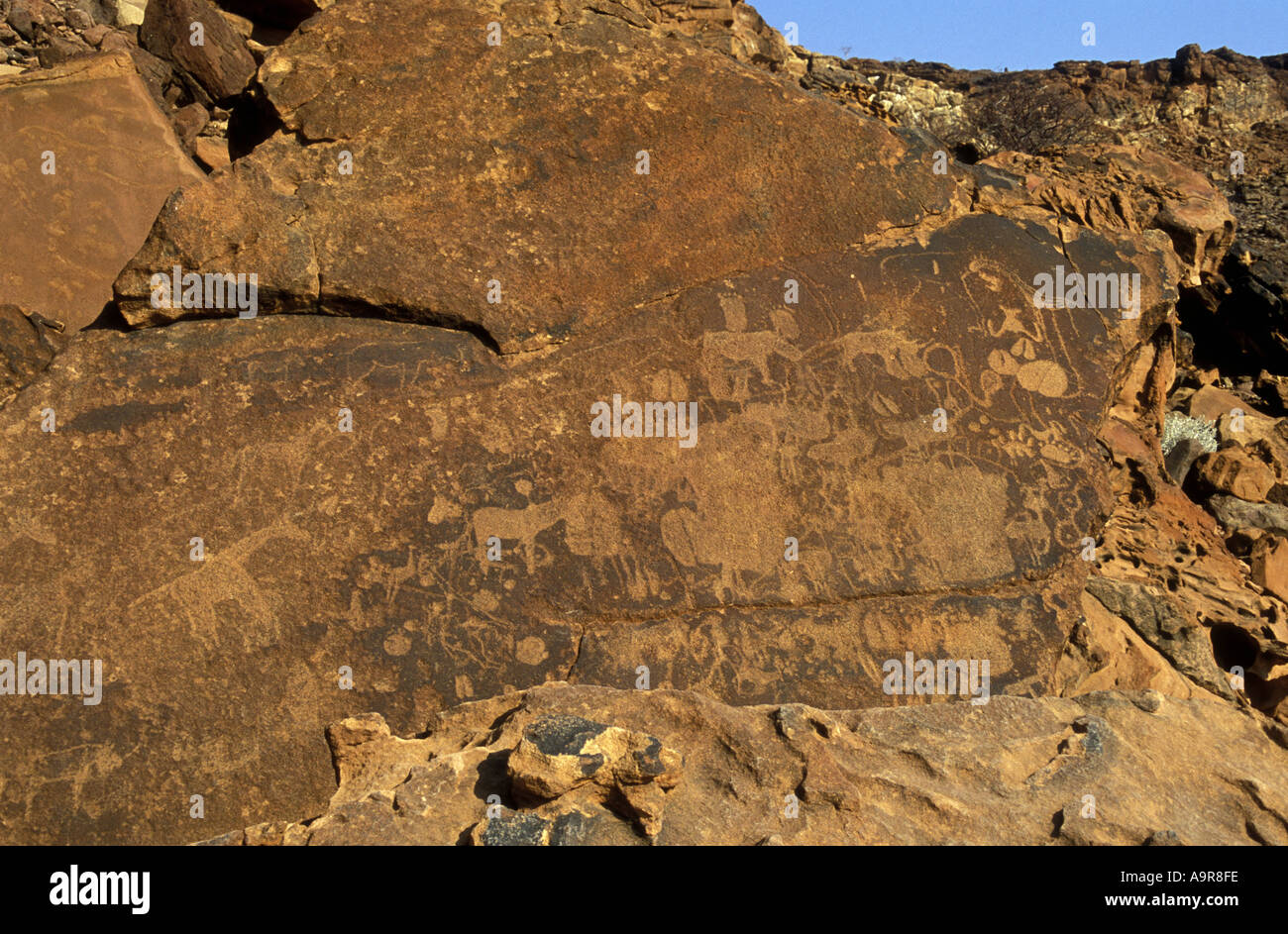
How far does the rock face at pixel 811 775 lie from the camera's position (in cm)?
164

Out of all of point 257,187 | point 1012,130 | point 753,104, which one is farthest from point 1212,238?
point 1012,130

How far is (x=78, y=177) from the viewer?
362 centimetres

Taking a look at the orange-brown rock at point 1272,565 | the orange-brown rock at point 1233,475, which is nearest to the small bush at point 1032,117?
the orange-brown rock at point 1233,475

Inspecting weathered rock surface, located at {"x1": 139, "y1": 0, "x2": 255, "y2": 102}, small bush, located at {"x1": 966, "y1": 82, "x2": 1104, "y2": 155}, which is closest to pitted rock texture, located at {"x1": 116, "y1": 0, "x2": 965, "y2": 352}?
weathered rock surface, located at {"x1": 139, "y1": 0, "x2": 255, "y2": 102}

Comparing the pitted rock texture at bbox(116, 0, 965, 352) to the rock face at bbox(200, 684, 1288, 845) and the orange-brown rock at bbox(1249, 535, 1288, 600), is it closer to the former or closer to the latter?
the rock face at bbox(200, 684, 1288, 845)

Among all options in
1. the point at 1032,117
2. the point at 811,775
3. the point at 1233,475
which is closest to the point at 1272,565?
the point at 1233,475

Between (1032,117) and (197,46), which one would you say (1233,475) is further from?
(1032,117)

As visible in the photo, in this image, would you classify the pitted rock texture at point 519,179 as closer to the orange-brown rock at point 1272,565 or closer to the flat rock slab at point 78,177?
the flat rock slab at point 78,177

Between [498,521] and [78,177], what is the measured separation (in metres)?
2.44

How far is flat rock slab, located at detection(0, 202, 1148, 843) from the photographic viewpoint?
208 cm

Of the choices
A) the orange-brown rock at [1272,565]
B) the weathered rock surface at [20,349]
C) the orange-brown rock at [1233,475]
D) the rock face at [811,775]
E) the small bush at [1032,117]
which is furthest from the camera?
the small bush at [1032,117]

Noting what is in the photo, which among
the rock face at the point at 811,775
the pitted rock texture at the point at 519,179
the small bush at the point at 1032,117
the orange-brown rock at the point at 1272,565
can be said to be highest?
the small bush at the point at 1032,117

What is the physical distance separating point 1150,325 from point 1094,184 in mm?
528
